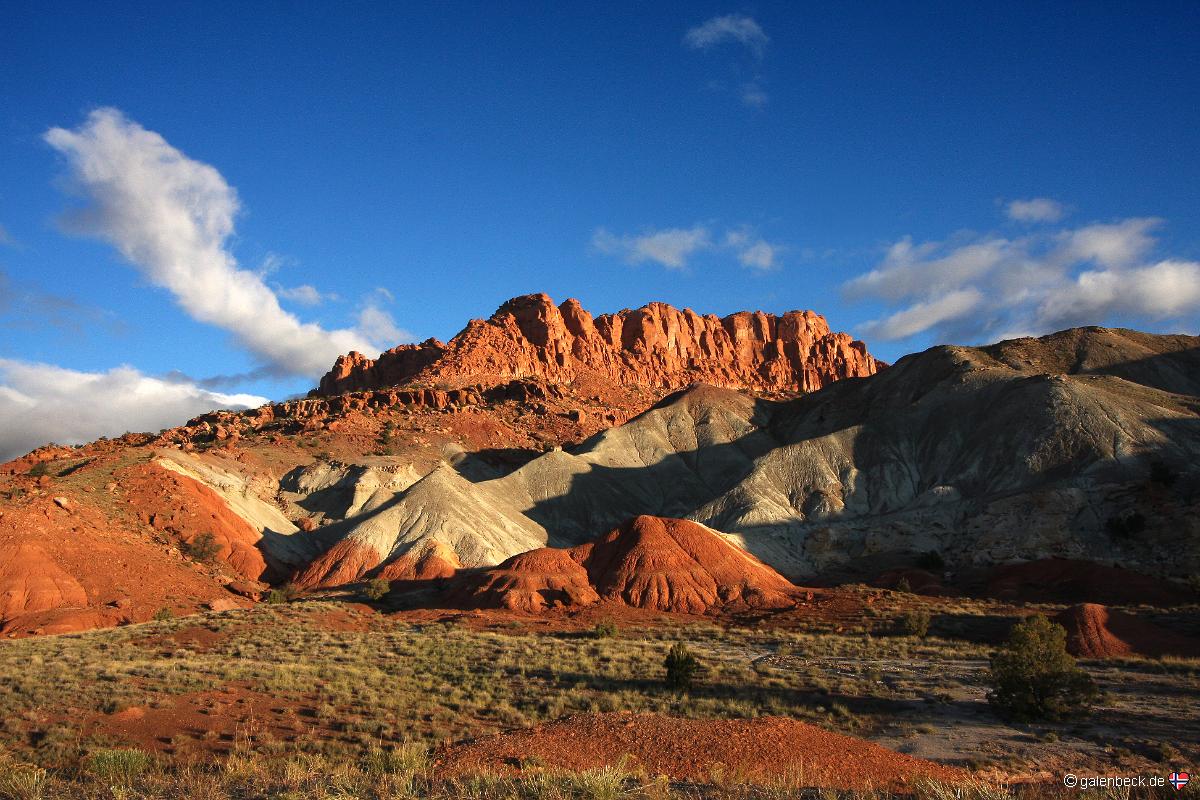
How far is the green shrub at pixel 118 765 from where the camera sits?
1048 cm

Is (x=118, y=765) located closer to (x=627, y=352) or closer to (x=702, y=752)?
(x=702, y=752)

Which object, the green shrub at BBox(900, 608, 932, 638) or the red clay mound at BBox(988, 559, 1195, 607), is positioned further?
the red clay mound at BBox(988, 559, 1195, 607)

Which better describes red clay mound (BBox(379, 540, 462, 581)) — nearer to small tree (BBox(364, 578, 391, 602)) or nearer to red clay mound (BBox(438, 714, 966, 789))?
small tree (BBox(364, 578, 391, 602))

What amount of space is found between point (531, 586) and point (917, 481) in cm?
4136

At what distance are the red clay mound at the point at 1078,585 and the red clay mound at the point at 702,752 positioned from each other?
34.8 m


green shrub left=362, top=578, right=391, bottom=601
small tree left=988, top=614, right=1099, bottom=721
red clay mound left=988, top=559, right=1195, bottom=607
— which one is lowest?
green shrub left=362, top=578, right=391, bottom=601

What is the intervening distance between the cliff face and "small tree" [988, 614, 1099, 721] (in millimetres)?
103178

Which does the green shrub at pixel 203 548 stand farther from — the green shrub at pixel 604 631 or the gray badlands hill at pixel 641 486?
the green shrub at pixel 604 631

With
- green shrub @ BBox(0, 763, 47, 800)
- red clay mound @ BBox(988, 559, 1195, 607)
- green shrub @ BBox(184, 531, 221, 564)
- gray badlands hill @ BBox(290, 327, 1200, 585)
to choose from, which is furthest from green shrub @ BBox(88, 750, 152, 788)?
gray badlands hill @ BBox(290, 327, 1200, 585)

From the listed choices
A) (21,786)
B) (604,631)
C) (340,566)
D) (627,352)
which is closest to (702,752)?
(21,786)

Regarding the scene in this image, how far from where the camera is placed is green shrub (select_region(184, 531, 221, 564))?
49.9 meters

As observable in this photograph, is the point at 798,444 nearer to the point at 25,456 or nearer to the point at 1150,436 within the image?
the point at 1150,436

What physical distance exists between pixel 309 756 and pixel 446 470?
2273 inches

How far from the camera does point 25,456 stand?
6197cm
